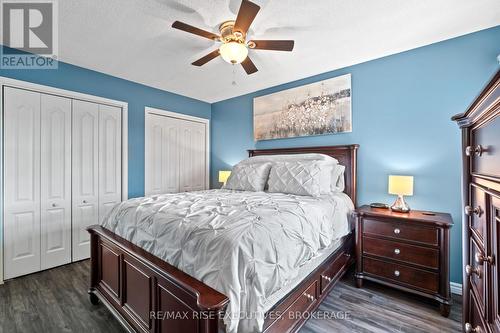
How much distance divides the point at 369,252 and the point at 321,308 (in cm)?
76

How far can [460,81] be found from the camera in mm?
2295

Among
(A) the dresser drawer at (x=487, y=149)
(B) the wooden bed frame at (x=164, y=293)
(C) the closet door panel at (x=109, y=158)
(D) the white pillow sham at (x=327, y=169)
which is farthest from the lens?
(C) the closet door panel at (x=109, y=158)

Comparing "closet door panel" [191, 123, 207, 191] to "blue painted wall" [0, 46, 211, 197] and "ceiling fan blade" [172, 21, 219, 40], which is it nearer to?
"blue painted wall" [0, 46, 211, 197]

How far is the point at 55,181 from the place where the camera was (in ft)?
9.53

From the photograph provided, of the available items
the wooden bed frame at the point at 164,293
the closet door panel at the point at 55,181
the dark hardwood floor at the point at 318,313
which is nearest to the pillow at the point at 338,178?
the wooden bed frame at the point at 164,293

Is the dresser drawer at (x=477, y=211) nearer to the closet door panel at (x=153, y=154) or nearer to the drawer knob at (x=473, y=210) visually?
the drawer knob at (x=473, y=210)

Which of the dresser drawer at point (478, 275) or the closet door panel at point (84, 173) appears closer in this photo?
the dresser drawer at point (478, 275)

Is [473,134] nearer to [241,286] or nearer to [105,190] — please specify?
[241,286]

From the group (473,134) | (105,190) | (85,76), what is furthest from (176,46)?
(473,134)

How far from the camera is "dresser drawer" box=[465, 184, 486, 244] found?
103 centimetres

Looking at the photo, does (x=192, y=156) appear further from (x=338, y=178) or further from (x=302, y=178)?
(x=338, y=178)

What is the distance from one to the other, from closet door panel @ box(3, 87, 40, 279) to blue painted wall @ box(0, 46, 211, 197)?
289 millimetres

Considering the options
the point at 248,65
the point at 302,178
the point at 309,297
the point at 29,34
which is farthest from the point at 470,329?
the point at 29,34

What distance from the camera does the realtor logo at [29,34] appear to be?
201cm
